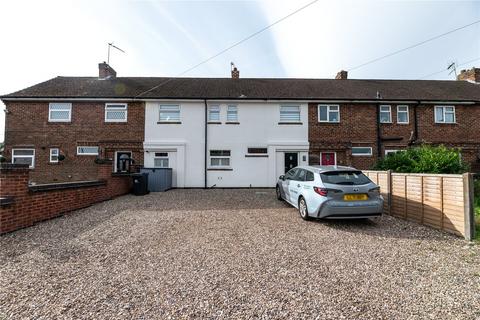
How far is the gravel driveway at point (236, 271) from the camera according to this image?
2.26 meters

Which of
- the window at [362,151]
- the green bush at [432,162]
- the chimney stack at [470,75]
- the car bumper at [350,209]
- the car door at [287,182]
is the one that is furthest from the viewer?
the chimney stack at [470,75]

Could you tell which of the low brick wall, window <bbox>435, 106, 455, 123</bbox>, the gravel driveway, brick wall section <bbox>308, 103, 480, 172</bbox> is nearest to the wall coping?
the low brick wall

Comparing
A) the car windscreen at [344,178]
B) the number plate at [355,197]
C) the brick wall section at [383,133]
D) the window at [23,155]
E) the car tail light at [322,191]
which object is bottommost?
the number plate at [355,197]

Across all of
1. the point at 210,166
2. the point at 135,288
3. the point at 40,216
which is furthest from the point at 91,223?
the point at 210,166

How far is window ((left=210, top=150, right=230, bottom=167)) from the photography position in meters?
12.9

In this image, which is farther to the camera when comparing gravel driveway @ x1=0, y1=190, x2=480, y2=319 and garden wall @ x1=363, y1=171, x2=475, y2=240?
garden wall @ x1=363, y1=171, x2=475, y2=240

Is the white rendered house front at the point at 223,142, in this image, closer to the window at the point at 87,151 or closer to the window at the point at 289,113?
the window at the point at 289,113

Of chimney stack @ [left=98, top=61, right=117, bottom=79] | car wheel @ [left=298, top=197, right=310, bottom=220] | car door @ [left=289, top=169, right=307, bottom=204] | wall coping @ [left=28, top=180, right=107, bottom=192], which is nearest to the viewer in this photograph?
wall coping @ [left=28, top=180, right=107, bottom=192]

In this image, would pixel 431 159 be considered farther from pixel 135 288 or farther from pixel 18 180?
pixel 18 180

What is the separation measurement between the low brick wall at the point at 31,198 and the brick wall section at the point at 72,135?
5.91 m

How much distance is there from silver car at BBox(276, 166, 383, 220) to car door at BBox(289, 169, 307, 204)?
42 cm

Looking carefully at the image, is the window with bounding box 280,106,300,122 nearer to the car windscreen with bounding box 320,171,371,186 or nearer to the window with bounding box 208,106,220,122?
the window with bounding box 208,106,220,122

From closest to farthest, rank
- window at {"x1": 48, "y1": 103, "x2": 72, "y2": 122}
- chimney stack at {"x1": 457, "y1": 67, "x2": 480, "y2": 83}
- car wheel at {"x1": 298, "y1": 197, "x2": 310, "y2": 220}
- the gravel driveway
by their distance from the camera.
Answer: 1. the gravel driveway
2. car wheel at {"x1": 298, "y1": 197, "x2": 310, "y2": 220}
3. window at {"x1": 48, "y1": 103, "x2": 72, "y2": 122}
4. chimney stack at {"x1": 457, "y1": 67, "x2": 480, "y2": 83}

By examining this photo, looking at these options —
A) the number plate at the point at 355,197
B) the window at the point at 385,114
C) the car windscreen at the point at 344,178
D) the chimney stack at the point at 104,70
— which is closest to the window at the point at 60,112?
the chimney stack at the point at 104,70
